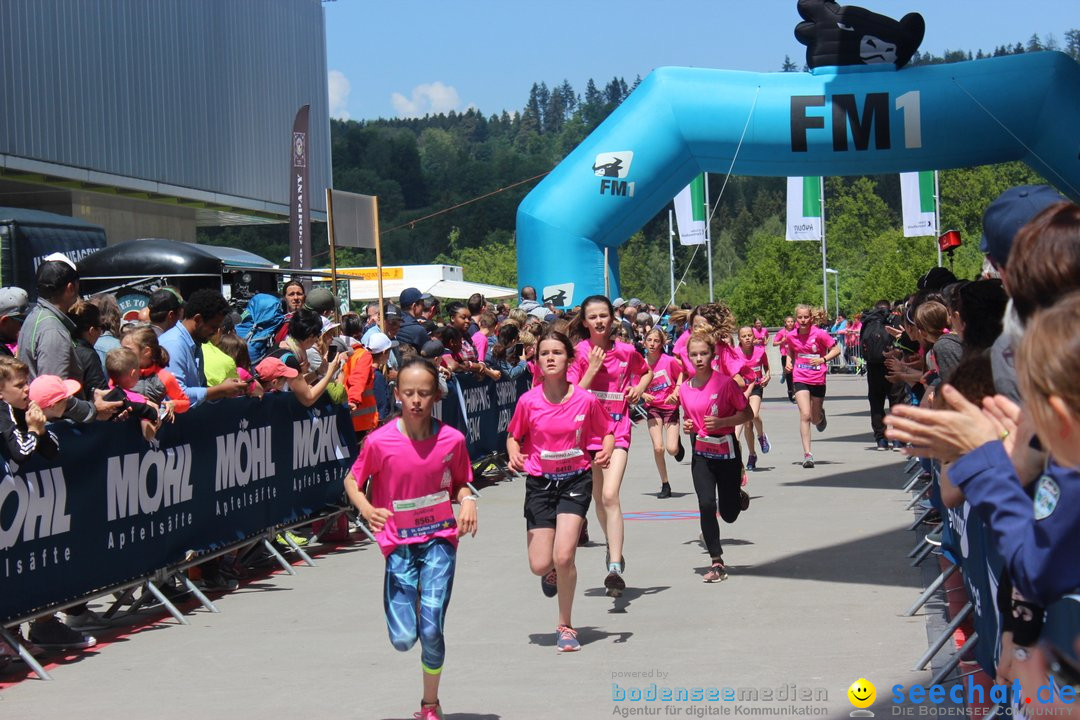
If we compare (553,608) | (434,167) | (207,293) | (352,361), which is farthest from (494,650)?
Answer: (434,167)

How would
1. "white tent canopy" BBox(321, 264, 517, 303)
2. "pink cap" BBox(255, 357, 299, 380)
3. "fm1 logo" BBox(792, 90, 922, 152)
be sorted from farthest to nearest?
1. "white tent canopy" BBox(321, 264, 517, 303)
2. "fm1 logo" BBox(792, 90, 922, 152)
3. "pink cap" BBox(255, 357, 299, 380)

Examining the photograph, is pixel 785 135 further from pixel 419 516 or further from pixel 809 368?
pixel 419 516

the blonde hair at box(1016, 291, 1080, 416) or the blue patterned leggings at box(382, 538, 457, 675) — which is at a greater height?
the blonde hair at box(1016, 291, 1080, 416)

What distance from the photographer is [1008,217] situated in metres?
4.48

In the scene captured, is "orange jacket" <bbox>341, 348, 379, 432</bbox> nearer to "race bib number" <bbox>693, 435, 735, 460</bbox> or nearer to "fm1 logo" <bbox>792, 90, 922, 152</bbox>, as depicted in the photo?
"race bib number" <bbox>693, 435, 735, 460</bbox>

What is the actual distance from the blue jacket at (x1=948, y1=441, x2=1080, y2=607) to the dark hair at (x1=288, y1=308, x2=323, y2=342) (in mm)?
8075

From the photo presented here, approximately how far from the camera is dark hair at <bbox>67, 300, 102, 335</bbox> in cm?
829

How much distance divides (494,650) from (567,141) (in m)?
184

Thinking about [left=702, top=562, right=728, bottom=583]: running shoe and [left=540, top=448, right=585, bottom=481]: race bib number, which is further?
[left=702, top=562, right=728, bottom=583]: running shoe

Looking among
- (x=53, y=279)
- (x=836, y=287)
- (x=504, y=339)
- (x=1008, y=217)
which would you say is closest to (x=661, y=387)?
(x=504, y=339)

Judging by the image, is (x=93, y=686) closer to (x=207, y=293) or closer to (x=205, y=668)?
(x=205, y=668)

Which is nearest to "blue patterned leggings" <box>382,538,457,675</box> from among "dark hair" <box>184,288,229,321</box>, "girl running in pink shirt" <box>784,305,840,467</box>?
"dark hair" <box>184,288,229,321</box>

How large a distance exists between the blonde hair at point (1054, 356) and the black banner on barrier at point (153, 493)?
5.62 m

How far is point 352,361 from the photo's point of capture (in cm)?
1170
